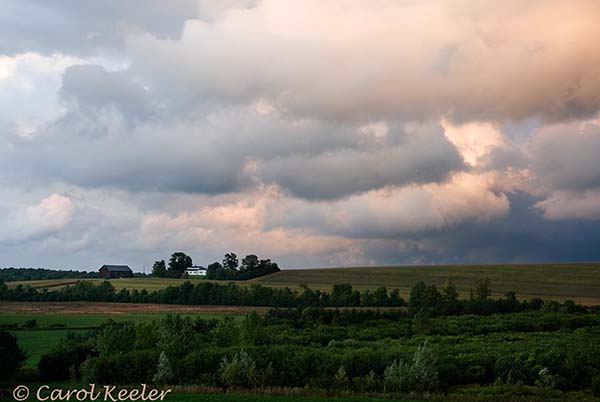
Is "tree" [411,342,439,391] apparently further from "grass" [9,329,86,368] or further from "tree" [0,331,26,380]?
"grass" [9,329,86,368]

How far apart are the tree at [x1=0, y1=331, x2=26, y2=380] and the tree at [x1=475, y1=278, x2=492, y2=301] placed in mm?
91316

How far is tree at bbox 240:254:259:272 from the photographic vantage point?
192 metres

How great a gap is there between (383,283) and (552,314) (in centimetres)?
4305

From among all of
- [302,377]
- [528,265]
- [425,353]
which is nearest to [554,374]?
[425,353]

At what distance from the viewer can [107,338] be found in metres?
63.0

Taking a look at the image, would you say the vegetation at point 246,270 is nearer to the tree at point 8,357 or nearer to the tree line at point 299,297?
the tree line at point 299,297

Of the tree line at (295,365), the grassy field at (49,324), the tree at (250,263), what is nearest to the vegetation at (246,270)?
the tree at (250,263)

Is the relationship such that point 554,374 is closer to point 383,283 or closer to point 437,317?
point 437,317

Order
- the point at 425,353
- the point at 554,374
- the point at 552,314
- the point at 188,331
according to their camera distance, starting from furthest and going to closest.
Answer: the point at 552,314
the point at 188,331
the point at 554,374
the point at 425,353

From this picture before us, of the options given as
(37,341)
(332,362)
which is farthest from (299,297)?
(332,362)

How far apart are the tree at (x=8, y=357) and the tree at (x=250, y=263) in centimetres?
13287

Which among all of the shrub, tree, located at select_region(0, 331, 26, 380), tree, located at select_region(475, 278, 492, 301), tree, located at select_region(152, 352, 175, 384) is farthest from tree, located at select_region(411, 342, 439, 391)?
tree, located at select_region(475, 278, 492, 301)

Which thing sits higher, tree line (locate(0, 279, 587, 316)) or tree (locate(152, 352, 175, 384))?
tree line (locate(0, 279, 587, 316))

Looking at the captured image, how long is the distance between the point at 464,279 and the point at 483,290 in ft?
43.5
